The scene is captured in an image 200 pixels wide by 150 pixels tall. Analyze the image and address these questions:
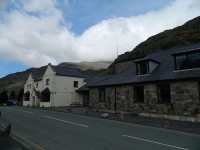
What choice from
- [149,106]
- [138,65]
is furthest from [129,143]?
[138,65]

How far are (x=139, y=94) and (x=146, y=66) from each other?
3.41 meters

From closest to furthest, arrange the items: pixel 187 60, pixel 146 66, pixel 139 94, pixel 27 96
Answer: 1. pixel 187 60
2. pixel 139 94
3. pixel 146 66
4. pixel 27 96

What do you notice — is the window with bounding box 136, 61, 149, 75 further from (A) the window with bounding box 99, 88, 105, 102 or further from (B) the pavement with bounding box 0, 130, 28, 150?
(B) the pavement with bounding box 0, 130, 28, 150

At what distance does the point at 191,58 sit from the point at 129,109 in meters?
8.62

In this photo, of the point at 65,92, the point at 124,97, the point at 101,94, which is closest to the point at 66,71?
the point at 65,92

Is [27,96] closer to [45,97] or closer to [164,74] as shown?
[45,97]

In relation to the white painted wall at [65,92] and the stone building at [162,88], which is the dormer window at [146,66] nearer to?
the stone building at [162,88]

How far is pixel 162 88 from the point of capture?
19.9 metres

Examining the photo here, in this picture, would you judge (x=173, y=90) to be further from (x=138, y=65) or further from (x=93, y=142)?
(x=93, y=142)

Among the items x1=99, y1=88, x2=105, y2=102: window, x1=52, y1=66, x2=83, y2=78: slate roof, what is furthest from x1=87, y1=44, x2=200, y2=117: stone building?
x1=52, y1=66, x2=83, y2=78: slate roof

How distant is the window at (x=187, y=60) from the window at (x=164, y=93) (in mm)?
2231

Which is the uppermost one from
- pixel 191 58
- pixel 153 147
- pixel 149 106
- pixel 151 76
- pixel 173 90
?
pixel 191 58

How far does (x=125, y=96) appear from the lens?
23.5 m

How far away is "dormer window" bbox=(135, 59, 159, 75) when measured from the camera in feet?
73.8
